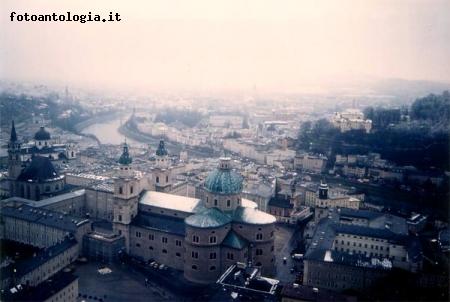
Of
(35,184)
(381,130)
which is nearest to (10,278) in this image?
(35,184)

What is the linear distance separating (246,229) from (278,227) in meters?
7.75

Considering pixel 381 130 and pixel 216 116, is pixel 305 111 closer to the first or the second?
pixel 216 116

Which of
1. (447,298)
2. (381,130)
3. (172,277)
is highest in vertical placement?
(381,130)

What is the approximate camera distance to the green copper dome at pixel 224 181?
72.4 ft

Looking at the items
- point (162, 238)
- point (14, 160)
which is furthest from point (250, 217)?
point (14, 160)

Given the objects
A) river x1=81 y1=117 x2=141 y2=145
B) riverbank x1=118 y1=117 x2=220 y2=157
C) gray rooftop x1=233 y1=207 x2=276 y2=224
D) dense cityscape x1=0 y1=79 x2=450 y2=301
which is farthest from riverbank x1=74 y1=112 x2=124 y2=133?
gray rooftop x1=233 y1=207 x2=276 y2=224

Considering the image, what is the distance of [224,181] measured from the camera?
22156 millimetres

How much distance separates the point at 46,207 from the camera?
2653 cm

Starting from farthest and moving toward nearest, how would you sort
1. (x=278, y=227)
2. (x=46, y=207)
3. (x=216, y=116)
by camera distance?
1. (x=216, y=116)
2. (x=278, y=227)
3. (x=46, y=207)

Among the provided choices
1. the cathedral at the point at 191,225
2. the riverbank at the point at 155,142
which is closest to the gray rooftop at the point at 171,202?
the cathedral at the point at 191,225

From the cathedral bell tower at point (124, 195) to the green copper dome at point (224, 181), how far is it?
402 centimetres

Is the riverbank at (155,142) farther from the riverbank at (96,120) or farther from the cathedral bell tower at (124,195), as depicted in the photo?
the cathedral bell tower at (124,195)

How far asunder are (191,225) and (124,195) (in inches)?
175

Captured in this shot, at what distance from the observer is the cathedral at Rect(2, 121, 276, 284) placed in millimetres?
20844
